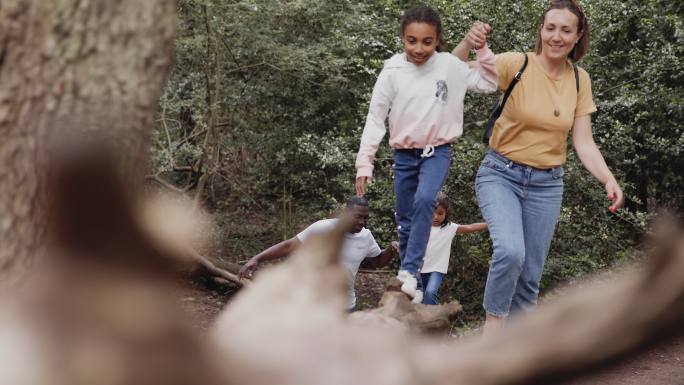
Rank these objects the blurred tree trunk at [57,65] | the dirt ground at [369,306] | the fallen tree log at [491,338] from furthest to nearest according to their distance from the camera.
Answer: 1. the dirt ground at [369,306]
2. the blurred tree trunk at [57,65]
3. the fallen tree log at [491,338]

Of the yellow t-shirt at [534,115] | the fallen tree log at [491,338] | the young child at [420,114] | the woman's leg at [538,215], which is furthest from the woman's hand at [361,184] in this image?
the fallen tree log at [491,338]

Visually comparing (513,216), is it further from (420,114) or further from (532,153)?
Answer: (420,114)

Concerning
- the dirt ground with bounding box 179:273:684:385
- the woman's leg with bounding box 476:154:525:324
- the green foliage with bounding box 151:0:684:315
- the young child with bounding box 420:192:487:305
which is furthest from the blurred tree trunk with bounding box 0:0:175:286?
the green foliage with bounding box 151:0:684:315

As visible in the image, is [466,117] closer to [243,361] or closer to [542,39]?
[542,39]

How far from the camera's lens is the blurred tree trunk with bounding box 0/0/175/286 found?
2.13 meters

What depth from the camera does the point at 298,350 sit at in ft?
2.26

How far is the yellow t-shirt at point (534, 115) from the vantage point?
4.32m

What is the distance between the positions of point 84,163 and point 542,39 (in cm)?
423

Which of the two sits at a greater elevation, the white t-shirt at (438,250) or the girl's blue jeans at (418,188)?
the girl's blue jeans at (418,188)

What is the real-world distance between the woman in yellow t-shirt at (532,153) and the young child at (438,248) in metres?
2.77

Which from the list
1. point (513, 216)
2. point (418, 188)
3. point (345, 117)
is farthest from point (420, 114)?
point (345, 117)

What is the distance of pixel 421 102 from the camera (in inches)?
189

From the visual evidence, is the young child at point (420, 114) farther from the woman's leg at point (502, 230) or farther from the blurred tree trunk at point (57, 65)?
the blurred tree trunk at point (57, 65)

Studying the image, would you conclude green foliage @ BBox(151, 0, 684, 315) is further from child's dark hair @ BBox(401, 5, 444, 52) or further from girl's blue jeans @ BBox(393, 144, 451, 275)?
child's dark hair @ BBox(401, 5, 444, 52)
